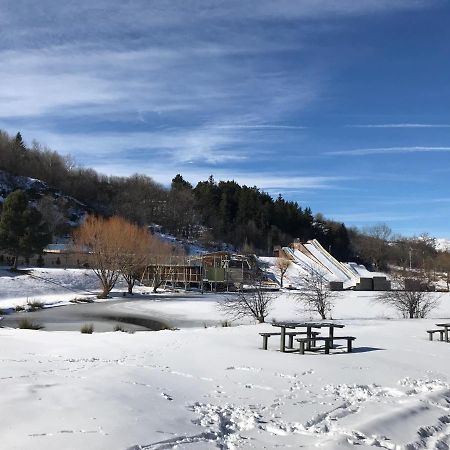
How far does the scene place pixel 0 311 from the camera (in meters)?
32.3

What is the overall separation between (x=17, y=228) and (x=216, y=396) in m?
49.0

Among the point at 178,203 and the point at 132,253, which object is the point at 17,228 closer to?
the point at 132,253

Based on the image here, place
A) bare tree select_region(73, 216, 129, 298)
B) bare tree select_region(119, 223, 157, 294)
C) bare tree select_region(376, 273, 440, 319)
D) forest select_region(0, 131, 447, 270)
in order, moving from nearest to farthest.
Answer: bare tree select_region(376, 273, 440, 319) < bare tree select_region(73, 216, 129, 298) < bare tree select_region(119, 223, 157, 294) < forest select_region(0, 131, 447, 270)

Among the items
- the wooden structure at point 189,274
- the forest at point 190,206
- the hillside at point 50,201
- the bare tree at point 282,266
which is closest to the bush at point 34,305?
the wooden structure at point 189,274

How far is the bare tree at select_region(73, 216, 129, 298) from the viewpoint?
1943 inches

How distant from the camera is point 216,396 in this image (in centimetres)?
812

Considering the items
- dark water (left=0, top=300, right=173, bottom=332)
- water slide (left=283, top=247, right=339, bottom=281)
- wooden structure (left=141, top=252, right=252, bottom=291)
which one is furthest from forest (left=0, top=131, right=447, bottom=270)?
dark water (left=0, top=300, right=173, bottom=332)

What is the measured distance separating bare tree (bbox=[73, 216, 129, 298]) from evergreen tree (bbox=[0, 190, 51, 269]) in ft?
15.1

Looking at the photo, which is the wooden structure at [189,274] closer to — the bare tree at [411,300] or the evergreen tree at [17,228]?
the evergreen tree at [17,228]

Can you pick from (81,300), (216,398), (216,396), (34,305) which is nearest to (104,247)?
(81,300)

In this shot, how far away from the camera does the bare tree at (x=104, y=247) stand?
1943 inches

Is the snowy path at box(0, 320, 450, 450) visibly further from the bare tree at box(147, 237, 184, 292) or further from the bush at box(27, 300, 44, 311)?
the bare tree at box(147, 237, 184, 292)

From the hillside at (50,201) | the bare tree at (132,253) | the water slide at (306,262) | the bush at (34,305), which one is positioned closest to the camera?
the bush at (34,305)

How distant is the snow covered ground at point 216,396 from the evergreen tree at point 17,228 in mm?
40405
